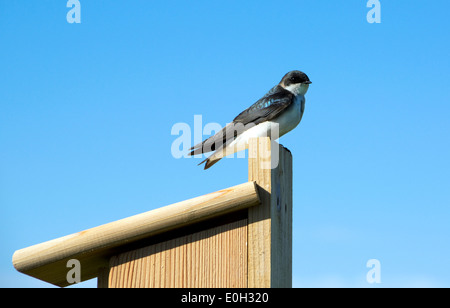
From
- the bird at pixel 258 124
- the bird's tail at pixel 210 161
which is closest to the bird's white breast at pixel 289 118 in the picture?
the bird at pixel 258 124

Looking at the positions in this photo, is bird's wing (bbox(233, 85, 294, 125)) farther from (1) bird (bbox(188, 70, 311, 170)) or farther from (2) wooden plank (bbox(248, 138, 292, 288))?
(2) wooden plank (bbox(248, 138, 292, 288))

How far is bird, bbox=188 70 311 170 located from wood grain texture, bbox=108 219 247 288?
173 centimetres

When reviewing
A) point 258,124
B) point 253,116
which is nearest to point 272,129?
point 258,124

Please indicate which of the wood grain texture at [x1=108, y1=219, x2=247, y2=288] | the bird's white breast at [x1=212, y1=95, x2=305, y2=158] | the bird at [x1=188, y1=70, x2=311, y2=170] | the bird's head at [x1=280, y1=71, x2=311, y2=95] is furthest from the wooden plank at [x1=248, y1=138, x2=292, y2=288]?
the bird's head at [x1=280, y1=71, x2=311, y2=95]

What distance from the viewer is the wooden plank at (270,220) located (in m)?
2.36

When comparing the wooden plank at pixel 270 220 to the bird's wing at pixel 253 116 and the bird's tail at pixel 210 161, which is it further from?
the bird's tail at pixel 210 161

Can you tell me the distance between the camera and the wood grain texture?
2.41 m

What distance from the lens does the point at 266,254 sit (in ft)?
7.77

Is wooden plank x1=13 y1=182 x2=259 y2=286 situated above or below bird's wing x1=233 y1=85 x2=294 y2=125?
below

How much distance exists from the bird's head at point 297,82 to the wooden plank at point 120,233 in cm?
317

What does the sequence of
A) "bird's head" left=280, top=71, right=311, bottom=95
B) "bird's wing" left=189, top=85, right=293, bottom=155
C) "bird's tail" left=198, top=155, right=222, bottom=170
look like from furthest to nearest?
"bird's head" left=280, top=71, right=311, bottom=95 → "bird's tail" left=198, top=155, right=222, bottom=170 → "bird's wing" left=189, top=85, right=293, bottom=155
